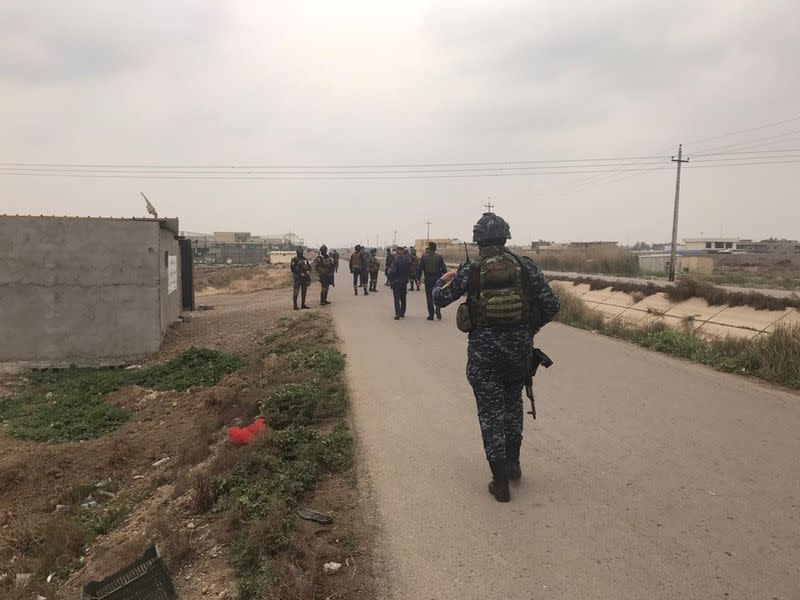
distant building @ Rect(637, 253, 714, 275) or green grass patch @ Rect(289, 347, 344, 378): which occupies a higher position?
distant building @ Rect(637, 253, 714, 275)

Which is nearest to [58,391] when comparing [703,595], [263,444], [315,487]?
[263,444]

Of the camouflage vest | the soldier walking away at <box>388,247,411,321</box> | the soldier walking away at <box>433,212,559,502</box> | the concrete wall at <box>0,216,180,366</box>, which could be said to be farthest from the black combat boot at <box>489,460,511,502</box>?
the camouflage vest

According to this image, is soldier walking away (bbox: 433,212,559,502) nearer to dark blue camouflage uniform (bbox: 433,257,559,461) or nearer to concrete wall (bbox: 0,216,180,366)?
dark blue camouflage uniform (bbox: 433,257,559,461)

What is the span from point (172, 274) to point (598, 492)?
12.3 m

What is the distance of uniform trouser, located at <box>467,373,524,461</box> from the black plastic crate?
205 centimetres

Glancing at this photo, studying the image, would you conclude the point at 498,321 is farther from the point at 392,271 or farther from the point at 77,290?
the point at 77,290

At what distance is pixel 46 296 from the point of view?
11133 millimetres

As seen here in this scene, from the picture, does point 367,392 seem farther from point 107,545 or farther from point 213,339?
point 213,339

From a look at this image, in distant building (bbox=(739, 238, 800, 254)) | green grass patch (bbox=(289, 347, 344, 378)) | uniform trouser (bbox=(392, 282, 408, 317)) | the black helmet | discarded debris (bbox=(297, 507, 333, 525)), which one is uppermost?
distant building (bbox=(739, 238, 800, 254))

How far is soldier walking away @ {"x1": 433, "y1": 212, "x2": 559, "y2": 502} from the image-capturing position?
372 cm

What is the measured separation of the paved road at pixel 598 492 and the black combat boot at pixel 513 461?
0.26 ft

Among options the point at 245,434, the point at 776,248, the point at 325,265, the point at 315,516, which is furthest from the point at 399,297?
the point at 776,248

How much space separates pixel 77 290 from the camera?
36.9 ft

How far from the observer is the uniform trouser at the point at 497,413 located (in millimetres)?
3771
